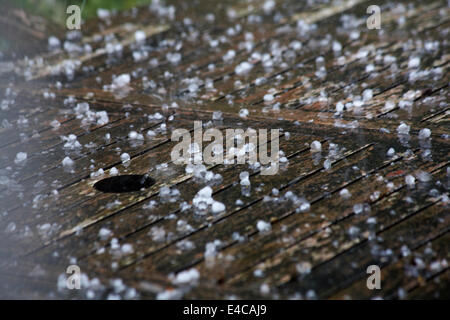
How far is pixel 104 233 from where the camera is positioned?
1614 mm

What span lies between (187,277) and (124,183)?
0.55 meters

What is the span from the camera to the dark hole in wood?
72.2 inches

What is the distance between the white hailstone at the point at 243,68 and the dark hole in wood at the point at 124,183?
39.1 inches

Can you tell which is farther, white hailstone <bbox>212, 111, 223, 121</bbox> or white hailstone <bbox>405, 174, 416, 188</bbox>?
white hailstone <bbox>212, 111, 223, 121</bbox>

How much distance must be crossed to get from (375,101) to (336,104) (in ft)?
0.51

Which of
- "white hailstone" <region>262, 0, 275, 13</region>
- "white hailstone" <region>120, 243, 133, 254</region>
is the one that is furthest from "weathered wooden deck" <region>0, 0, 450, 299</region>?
"white hailstone" <region>262, 0, 275, 13</region>

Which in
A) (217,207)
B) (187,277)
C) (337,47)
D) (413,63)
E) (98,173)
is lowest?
(187,277)

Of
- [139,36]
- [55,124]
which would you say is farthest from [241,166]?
[139,36]

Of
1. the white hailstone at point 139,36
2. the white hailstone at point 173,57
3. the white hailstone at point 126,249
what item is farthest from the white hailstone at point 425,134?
the white hailstone at point 139,36

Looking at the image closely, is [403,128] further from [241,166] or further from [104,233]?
[104,233]

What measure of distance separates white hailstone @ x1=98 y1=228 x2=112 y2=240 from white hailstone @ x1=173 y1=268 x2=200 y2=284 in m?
0.28

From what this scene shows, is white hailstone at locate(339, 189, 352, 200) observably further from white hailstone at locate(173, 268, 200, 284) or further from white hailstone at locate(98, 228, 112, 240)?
white hailstone at locate(98, 228, 112, 240)
